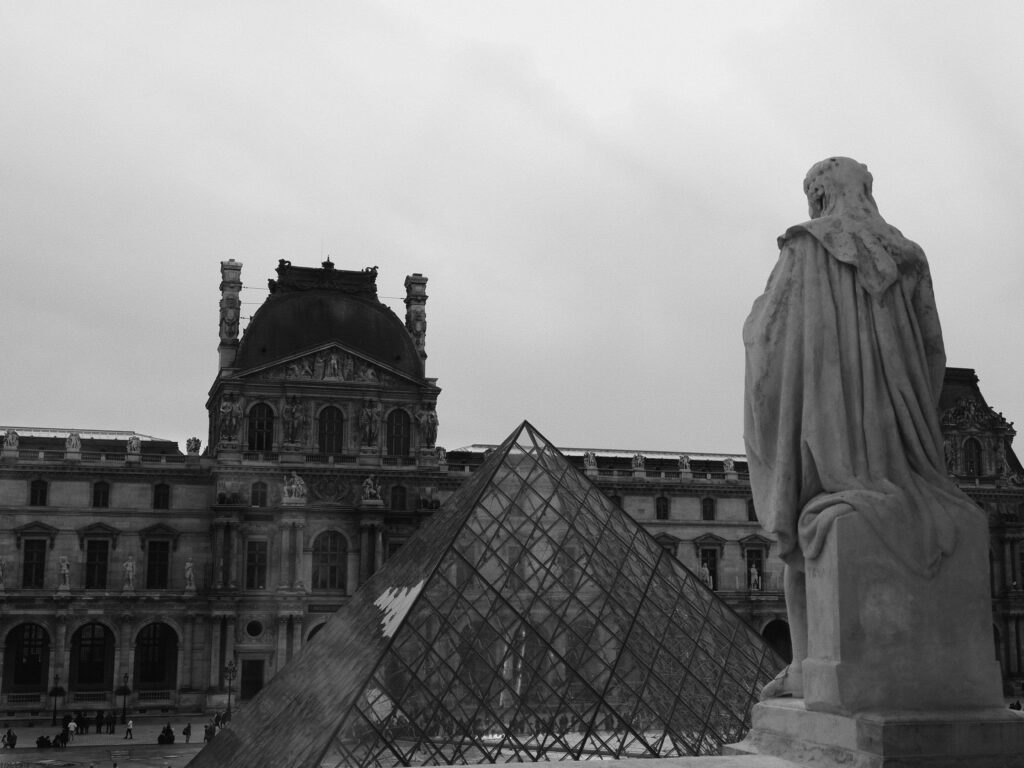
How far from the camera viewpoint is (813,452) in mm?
4375

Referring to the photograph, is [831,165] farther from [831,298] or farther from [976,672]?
[976,672]

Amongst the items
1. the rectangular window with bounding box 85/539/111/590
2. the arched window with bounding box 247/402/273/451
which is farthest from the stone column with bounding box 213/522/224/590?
the rectangular window with bounding box 85/539/111/590

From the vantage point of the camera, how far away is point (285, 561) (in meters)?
48.4

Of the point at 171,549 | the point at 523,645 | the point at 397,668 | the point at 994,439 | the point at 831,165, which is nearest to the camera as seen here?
the point at 831,165

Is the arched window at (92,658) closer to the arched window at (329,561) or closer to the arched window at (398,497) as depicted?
the arched window at (329,561)

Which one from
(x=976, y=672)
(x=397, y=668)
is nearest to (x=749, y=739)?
(x=976, y=672)

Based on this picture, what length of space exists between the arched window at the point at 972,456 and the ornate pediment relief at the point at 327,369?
91.8 feet

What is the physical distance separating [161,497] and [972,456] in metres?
37.3

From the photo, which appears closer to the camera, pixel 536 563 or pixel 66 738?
pixel 536 563

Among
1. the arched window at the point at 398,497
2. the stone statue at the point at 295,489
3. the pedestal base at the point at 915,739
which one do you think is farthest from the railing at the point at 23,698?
the pedestal base at the point at 915,739

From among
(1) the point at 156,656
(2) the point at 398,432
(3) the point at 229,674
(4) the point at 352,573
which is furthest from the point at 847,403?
(1) the point at 156,656

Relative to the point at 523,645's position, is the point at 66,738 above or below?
below

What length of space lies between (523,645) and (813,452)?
11.0m

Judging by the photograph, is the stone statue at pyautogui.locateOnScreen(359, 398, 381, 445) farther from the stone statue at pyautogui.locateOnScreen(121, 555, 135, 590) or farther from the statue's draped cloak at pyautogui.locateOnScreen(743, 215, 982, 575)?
the statue's draped cloak at pyautogui.locateOnScreen(743, 215, 982, 575)
